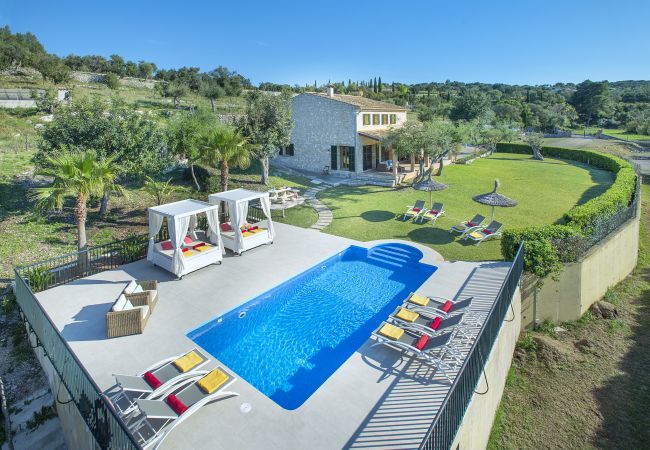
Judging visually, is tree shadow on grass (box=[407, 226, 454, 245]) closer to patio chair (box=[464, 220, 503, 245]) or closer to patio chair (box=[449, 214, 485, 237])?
patio chair (box=[449, 214, 485, 237])

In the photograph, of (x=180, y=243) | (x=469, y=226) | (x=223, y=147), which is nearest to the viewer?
(x=180, y=243)

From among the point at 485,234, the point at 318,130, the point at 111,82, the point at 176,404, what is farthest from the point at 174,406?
the point at 111,82

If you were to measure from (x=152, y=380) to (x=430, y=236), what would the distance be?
1329 cm

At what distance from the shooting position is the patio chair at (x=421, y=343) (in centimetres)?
794

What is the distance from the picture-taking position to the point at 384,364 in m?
8.18

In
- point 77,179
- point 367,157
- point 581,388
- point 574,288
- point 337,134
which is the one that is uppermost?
point 337,134

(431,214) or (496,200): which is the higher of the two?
(496,200)

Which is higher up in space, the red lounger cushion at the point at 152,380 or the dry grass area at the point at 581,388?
the red lounger cushion at the point at 152,380

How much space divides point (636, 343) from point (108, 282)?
17.5 m

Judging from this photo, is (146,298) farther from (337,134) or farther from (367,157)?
(367,157)

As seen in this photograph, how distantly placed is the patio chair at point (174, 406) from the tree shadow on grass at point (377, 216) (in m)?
13.7

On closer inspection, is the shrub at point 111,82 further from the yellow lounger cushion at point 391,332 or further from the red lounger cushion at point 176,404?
the yellow lounger cushion at point 391,332

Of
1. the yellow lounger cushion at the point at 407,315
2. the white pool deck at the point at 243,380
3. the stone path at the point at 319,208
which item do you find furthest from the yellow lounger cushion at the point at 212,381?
the stone path at the point at 319,208

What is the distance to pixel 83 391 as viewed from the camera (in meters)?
6.05
